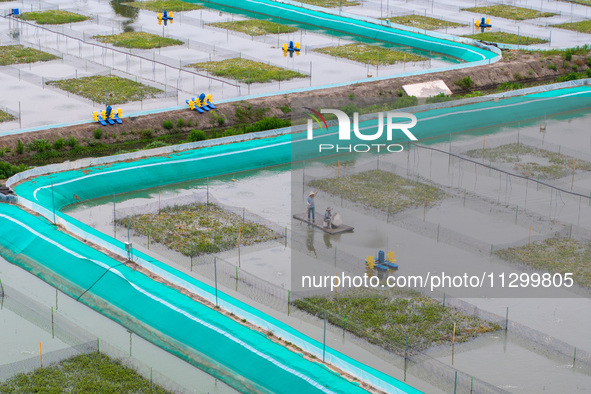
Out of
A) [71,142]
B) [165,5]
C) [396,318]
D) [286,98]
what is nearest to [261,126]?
[286,98]

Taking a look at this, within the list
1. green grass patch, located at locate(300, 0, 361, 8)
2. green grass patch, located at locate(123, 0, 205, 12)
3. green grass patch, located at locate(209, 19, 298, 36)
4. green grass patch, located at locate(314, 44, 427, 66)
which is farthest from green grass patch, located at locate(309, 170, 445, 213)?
green grass patch, located at locate(300, 0, 361, 8)

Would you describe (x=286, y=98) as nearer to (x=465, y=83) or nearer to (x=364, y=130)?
(x=364, y=130)

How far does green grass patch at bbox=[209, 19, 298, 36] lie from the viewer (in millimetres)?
66188

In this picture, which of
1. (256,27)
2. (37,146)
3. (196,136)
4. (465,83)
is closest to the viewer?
(37,146)

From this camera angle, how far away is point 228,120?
46219mm

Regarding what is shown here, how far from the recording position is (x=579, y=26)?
69.0m

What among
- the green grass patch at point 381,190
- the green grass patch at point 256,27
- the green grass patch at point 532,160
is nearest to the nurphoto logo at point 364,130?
the green grass patch at point 381,190

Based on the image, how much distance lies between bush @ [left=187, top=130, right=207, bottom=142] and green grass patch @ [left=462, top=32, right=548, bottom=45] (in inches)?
1073

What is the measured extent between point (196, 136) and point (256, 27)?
26.6 metres

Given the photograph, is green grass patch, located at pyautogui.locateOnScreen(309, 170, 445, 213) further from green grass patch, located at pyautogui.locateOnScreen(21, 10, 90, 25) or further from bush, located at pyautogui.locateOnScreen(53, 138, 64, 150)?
green grass patch, located at pyautogui.locateOnScreen(21, 10, 90, 25)

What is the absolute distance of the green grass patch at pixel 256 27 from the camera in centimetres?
6619

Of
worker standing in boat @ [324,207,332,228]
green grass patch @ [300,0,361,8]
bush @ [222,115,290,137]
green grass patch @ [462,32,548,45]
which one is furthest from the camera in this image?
green grass patch @ [300,0,361,8]

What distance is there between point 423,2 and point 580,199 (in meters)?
44.7

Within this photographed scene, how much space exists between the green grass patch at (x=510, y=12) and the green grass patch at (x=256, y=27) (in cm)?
1558
